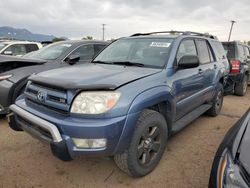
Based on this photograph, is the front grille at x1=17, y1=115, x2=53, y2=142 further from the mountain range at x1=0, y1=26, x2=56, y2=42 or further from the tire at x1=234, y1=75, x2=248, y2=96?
the mountain range at x1=0, y1=26, x2=56, y2=42

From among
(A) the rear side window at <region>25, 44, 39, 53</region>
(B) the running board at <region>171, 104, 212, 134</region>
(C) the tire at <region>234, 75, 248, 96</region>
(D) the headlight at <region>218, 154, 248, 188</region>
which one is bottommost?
(C) the tire at <region>234, 75, 248, 96</region>

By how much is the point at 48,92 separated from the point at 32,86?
45 centimetres

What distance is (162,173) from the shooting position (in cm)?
297

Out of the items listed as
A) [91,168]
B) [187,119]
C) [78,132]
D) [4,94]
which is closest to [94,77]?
[78,132]

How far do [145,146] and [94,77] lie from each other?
1003 mm

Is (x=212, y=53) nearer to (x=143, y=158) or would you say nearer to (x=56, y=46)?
(x=143, y=158)

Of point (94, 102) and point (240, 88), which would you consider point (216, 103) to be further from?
point (94, 102)

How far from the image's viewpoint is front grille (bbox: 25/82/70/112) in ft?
8.03

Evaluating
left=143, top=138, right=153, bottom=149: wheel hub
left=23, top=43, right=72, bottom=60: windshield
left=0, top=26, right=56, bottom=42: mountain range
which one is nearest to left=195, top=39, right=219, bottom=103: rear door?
left=143, top=138, right=153, bottom=149: wheel hub

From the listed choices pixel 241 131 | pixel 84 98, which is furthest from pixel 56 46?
pixel 241 131

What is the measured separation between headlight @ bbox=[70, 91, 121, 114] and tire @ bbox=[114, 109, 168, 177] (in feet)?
1.53

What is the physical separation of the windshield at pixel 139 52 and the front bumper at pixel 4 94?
1.63 meters

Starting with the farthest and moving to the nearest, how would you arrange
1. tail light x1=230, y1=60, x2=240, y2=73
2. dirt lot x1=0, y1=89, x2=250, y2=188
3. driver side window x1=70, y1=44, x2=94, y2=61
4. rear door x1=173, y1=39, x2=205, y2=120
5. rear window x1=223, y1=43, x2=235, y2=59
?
rear window x1=223, y1=43, x2=235, y2=59
tail light x1=230, y1=60, x2=240, y2=73
driver side window x1=70, y1=44, x2=94, y2=61
rear door x1=173, y1=39, x2=205, y2=120
dirt lot x1=0, y1=89, x2=250, y2=188

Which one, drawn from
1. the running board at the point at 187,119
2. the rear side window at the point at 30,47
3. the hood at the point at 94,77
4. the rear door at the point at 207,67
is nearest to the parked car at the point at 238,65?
the rear door at the point at 207,67
